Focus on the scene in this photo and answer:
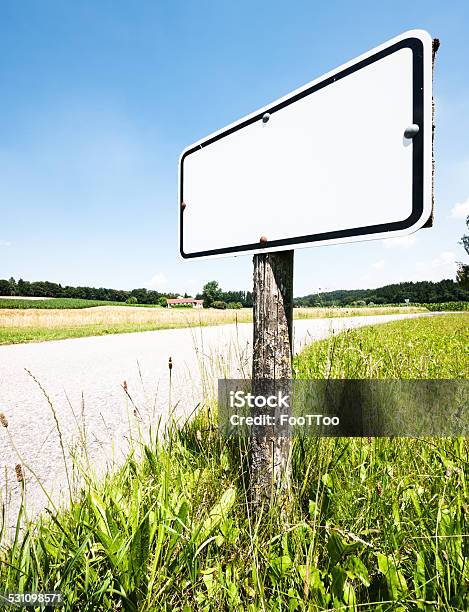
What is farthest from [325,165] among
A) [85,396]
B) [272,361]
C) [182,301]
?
[182,301]

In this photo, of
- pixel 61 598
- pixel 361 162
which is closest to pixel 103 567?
pixel 61 598

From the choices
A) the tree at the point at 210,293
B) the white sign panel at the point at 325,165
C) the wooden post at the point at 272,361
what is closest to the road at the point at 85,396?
the wooden post at the point at 272,361

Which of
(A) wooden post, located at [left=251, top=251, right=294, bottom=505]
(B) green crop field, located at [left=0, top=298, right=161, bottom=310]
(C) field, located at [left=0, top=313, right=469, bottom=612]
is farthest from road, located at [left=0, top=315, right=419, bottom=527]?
(B) green crop field, located at [left=0, top=298, right=161, bottom=310]

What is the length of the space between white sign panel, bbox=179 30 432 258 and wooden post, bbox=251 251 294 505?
15 cm

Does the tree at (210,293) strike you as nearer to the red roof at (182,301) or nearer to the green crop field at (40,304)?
the red roof at (182,301)

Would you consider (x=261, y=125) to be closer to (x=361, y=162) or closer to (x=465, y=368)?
(x=361, y=162)

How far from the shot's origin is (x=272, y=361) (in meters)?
1.49

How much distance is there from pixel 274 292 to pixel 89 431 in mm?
2506

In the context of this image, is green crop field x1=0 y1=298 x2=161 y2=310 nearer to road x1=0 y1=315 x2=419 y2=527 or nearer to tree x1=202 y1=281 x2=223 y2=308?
tree x1=202 y1=281 x2=223 y2=308

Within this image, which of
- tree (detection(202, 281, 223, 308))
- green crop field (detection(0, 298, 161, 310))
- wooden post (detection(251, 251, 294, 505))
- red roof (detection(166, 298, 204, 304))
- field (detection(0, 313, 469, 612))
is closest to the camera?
field (detection(0, 313, 469, 612))

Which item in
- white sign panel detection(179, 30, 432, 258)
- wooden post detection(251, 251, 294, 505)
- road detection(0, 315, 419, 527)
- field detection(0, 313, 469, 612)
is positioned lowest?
road detection(0, 315, 419, 527)

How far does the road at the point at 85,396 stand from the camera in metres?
2.35

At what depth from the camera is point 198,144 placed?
1.70 metres

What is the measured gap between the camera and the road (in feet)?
7.71
